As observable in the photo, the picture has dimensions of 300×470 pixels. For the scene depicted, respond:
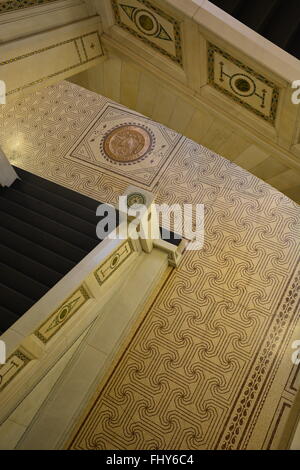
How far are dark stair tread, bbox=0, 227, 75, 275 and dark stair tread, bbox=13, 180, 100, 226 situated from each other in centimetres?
46

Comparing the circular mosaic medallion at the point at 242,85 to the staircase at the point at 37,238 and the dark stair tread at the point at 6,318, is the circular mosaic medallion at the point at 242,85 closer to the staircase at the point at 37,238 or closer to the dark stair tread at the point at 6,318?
the staircase at the point at 37,238

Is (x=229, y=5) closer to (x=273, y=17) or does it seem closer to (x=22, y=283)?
(x=273, y=17)

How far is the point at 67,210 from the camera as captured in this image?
306 cm

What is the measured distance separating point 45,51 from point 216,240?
6.32 ft

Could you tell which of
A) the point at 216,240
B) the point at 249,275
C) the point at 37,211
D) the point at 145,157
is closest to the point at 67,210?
the point at 37,211

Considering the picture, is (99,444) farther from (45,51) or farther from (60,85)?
(60,85)

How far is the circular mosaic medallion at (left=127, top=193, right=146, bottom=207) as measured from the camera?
7.76 ft

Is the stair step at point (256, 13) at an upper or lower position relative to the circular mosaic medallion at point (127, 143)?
lower

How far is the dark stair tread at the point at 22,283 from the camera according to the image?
2.41 m

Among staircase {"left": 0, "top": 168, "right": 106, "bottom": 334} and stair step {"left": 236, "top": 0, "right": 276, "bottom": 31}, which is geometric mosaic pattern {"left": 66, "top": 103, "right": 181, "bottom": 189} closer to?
staircase {"left": 0, "top": 168, "right": 106, "bottom": 334}

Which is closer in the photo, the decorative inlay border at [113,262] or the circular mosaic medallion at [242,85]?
the circular mosaic medallion at [242,85]

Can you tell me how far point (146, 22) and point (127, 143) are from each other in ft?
6.10

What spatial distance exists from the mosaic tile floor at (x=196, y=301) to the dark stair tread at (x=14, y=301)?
82 cm

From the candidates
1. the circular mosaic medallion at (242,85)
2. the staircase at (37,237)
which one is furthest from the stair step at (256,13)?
the staircase at (37,237)
